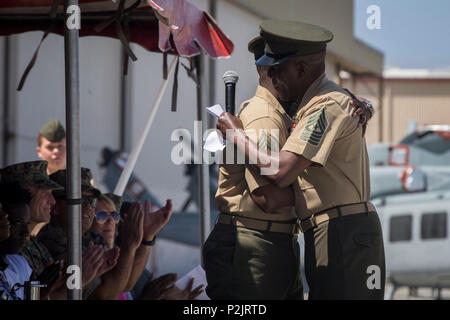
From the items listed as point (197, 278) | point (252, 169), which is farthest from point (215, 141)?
point (197, 278)

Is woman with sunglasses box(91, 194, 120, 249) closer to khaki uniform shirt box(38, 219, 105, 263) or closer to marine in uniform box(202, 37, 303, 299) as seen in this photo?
khaki uniform shirt box(38, 219, 105, 263)

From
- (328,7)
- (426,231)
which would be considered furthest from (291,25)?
(328,7)

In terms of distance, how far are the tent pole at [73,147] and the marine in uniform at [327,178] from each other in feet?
2.58

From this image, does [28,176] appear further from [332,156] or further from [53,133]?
[53,133]

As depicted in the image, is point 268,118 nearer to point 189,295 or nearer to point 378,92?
point 189,295

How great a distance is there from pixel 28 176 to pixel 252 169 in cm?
145

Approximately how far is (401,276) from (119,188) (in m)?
6.15

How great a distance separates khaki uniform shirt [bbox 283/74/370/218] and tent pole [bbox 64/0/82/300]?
0.95 metres

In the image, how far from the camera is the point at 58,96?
8766 mm

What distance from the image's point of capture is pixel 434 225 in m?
9.70

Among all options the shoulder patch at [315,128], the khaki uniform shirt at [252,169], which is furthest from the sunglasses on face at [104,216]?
the shoulder patch at [315,128]

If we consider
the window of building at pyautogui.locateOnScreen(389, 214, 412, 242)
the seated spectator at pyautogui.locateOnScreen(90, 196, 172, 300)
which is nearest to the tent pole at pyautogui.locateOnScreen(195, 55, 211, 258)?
the seated spectator at pyautogui.locateOnScreen(90, 196, 172, 300)

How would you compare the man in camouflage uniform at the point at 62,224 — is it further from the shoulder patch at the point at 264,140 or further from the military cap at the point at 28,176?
the shoulder patch at the point at 264,140

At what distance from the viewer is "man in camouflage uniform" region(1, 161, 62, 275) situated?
3.62 meters
